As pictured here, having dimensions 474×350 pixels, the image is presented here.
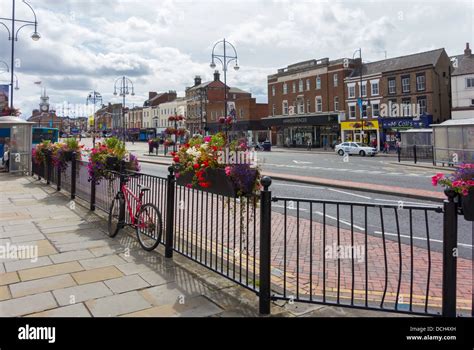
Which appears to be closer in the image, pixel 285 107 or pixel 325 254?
pixel 325 254

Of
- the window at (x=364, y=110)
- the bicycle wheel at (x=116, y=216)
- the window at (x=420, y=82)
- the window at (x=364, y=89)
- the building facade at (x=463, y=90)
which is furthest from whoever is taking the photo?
the window at (x=364, y=89)

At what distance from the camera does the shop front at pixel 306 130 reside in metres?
52.4

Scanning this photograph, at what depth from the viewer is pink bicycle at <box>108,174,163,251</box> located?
222 inches

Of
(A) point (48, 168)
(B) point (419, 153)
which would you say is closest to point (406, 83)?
(B) point (419, 153)

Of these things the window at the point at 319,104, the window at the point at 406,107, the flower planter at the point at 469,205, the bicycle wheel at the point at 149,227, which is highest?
the window at the point at 319,104

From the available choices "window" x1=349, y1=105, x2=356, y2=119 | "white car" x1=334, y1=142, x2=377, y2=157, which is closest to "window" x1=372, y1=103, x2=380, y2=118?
"window" x1=349, y1=105, x2=356, y2=119

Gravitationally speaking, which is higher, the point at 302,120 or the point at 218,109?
the point at 218,109

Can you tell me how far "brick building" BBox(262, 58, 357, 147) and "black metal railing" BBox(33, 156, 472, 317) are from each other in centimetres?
4520

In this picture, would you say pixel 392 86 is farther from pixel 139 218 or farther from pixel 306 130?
pixel 139 218

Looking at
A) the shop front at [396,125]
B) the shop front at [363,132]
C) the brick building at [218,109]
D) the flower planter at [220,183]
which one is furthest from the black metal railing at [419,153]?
the brick building at [218,109]

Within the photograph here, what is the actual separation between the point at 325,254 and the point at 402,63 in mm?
47113

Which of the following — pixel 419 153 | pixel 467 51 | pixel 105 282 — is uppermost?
pixel 467 51

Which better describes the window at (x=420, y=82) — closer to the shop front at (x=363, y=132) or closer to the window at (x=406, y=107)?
the window at (x=406, y=107)

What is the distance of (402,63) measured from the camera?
4569 centimetres
